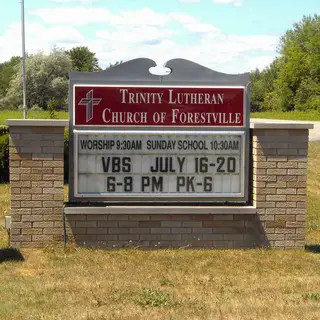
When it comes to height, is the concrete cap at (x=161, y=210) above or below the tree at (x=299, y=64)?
below

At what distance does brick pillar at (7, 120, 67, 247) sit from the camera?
888 centimetres

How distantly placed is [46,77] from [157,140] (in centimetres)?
6178

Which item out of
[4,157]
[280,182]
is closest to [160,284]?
[280,182]

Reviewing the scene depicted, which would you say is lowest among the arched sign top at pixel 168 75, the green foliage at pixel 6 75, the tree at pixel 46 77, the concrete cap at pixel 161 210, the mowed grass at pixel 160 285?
the mowed grass at pixel 160 285

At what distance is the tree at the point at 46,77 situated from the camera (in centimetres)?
6844

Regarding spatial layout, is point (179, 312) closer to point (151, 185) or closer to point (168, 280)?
point (168, 280)

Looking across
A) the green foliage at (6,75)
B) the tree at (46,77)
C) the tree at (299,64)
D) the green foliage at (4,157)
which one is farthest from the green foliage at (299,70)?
the green foliage at (4,157)

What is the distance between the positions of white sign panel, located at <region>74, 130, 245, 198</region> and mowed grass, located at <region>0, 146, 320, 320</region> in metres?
0.81

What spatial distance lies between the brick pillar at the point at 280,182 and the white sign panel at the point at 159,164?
0.27 metres

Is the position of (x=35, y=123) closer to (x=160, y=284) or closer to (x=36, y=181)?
(x=36, y=181)

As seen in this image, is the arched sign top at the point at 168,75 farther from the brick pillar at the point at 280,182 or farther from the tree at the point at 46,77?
the tree at the point at 46,77

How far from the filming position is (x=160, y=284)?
7434 millimetres

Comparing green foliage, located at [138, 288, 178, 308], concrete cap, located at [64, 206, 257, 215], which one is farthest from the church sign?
green foliage, located at [138, 288, 178, 308]

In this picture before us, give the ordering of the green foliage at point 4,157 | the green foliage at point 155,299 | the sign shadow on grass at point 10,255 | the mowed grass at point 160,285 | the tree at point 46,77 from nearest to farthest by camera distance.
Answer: the mowed grass at point 160,285 < the green foliage at point 155,299 < the sign shadow on grass at point 10,255 < the green foliage at point 4,157 < the tree at point 46,77
